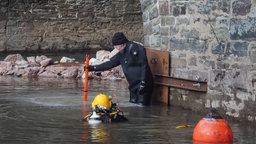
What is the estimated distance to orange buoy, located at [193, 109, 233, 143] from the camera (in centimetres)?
873

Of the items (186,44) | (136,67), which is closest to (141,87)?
(136,67)

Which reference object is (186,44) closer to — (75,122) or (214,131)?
(75,122)

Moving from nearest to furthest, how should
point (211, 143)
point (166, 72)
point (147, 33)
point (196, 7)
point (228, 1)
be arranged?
point (211, 143) < point (228, 1) < point (196, 7) < point (166, 72) < point (147, 33)

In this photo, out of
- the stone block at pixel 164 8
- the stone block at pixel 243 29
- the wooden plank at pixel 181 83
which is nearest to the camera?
the stone block at pixel 243 29

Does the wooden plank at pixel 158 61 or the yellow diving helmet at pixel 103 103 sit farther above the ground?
the wooden plank at pixel 158 61

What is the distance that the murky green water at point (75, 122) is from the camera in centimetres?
921

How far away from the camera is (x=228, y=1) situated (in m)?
10.7

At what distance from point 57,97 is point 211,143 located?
5.35 metres

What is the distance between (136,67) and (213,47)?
172 cm

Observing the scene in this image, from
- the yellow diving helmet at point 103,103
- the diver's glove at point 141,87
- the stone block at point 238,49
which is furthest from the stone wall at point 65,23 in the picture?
the stone block at point 238,49

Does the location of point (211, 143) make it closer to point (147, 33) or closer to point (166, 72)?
point (166, 72)

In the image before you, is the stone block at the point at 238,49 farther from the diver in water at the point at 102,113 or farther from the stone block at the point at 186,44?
the diver in water at the point at 102,113

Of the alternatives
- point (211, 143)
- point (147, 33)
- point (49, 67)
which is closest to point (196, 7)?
point (147, 33)

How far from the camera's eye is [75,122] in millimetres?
10516
